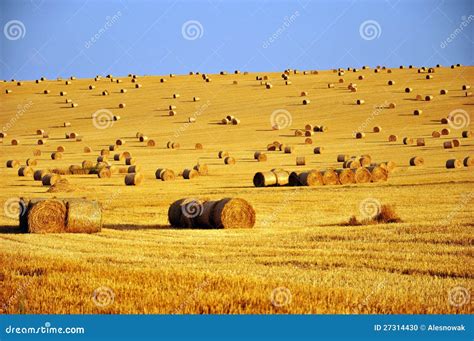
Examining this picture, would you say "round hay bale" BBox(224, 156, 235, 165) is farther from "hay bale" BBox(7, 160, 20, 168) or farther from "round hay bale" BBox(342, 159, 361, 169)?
"hay bale" BBox(7, 160, 20, 168)

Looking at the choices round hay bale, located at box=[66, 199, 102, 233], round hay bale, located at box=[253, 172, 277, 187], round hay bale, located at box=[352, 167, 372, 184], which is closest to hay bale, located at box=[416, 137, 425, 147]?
round hay bale, located at box=[352, 167, 372, 184]

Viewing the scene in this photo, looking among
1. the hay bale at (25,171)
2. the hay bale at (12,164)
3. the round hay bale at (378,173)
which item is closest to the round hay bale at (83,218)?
the round hay bale at (378,173)

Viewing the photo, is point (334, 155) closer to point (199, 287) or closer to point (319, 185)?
point (319, 185)

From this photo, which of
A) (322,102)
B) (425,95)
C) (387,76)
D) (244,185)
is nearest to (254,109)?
(322,102)

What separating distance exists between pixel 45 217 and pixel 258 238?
497cm

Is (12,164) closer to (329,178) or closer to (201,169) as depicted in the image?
(201,169)

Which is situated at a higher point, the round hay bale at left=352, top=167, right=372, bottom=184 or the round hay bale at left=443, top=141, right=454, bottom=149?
the round hay bale at left=443, top=141, right=454, bottom=149

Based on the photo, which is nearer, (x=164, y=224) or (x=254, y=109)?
(x=164, y=224)

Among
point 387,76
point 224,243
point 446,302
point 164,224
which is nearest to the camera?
point 446,302

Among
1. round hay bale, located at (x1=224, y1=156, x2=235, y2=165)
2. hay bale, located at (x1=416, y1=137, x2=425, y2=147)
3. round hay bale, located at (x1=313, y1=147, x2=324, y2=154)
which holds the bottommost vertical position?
round hay bale, located at (x1=224, y1=156, x2=235, y2=165)

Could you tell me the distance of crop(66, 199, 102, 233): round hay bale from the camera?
18.2m

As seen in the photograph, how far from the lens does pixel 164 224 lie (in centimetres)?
2038

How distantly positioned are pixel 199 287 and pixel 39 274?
2.68 meters

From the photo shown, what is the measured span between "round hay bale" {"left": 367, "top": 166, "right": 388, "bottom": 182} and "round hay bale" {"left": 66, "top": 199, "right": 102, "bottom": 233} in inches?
550
